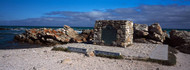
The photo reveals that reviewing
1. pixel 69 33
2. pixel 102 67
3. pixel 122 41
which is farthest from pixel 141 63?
pixel 69 33

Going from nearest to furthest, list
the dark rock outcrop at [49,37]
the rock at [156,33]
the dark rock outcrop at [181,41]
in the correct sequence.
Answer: the dark rock outcrop at [181,41]
the rock at [156,33]
the dark rock outcrop at [49,37]

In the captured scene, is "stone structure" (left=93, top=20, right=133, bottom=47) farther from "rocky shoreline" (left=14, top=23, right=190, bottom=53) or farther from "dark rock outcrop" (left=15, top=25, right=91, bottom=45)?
"dark rock outcrop" (left=15, top=25, right=91, bottom=45)

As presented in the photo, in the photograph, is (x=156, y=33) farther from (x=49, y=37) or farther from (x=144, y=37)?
(x=49, y=37)

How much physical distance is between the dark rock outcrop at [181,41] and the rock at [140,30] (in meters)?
2.67

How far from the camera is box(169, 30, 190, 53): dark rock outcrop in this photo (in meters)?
12.7

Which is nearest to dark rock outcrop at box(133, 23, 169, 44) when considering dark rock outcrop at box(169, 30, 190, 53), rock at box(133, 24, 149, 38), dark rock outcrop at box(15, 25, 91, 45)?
rock at box(133, 24, 149, 38)

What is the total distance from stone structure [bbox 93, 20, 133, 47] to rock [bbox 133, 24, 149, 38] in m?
4.29

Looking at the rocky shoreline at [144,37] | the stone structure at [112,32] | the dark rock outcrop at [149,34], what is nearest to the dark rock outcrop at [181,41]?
the rocky shoreline at [144,37]

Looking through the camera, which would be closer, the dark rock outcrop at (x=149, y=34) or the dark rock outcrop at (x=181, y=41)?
the dark rock outcrop at (x=181, y=41)

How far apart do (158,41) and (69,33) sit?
38.3 ft

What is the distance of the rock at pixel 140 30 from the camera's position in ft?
50.3

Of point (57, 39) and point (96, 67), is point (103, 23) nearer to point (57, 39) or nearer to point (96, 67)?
point (96, 67)

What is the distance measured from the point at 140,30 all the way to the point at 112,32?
577 centimetres

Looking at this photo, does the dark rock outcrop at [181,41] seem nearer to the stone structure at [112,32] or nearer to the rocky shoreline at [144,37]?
the rocky shoreline at [144,37]
